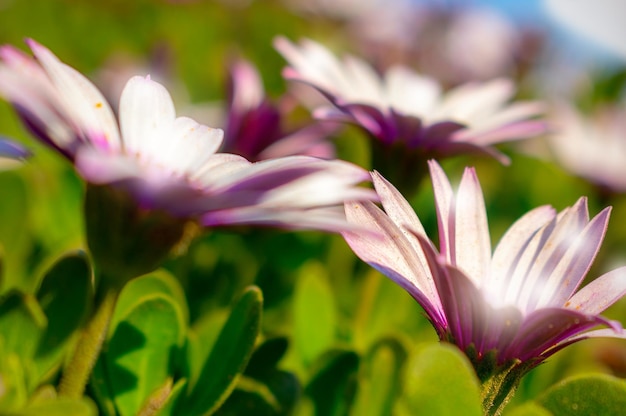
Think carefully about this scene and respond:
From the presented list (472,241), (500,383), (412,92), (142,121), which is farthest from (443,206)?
(412,92)

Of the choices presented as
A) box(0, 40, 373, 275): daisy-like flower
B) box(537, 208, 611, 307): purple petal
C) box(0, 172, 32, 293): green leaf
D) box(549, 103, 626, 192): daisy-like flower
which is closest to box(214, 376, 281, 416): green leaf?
box(0, 40, 373, 275): daisy-like flower

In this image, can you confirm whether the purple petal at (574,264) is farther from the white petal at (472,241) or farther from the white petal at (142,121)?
the white petal at (142,121)

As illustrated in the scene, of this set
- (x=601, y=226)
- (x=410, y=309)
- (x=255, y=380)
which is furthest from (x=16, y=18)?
(x=601, y=226)

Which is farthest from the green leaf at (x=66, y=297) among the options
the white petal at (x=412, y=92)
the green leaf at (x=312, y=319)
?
the white petal at (x=412, y=92)

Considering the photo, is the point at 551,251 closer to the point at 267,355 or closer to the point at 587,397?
→ the point at 587,397

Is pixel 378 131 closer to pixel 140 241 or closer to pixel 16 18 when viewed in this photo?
pixel 140 241

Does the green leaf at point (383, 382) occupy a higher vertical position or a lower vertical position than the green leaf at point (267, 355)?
lower

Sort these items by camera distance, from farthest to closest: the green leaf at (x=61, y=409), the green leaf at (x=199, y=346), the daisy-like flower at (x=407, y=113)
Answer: the daisy-like flower at (x=407, y=113), the green leaf at (x=199, y=346), the green leaf at (x=61, y=409)
